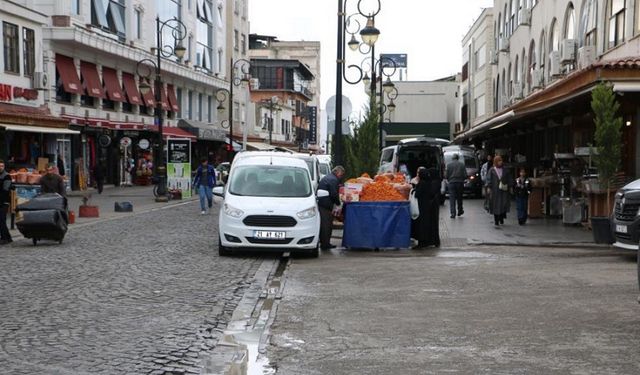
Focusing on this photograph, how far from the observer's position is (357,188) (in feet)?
51.2

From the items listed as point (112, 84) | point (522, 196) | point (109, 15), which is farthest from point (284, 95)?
point (522, 196)

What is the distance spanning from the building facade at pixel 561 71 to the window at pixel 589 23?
0.03 m

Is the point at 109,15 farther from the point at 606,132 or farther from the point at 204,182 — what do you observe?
the point at 606,132

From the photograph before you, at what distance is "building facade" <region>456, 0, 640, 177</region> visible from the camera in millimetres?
18391

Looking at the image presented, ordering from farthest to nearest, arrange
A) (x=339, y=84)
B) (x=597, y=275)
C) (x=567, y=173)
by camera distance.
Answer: (x=567, y=173)
(x=339, y=84)
(x=597, y=275)

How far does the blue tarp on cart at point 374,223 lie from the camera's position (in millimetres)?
15359

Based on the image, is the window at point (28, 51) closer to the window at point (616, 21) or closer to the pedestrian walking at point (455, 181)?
the pedestrian walking at point (455, 181)

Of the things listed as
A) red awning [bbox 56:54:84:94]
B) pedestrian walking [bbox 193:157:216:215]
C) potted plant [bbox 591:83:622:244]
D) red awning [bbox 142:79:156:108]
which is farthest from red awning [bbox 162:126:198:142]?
potted plant [bbox 591:83:622:244]

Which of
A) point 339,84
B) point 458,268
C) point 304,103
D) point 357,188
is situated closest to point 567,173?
point 339,84

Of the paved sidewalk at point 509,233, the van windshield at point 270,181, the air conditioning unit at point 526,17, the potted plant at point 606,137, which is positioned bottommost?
the paved sidewalk at point 509,233

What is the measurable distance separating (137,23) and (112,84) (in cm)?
476

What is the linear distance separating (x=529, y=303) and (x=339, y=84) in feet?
34.2

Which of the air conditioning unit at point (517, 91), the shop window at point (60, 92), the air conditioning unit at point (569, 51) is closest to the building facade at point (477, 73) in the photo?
the air conditioning unit at point (517, 91)

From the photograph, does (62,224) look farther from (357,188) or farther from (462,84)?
(462,84)
